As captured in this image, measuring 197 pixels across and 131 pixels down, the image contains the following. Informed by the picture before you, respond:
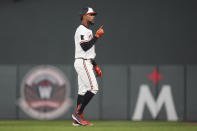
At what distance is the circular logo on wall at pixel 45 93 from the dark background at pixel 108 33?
11.6 feet

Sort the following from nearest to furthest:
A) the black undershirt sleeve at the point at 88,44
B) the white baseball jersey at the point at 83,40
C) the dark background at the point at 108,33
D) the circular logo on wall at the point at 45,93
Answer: the black undershirt sleeve at the point at 88,44
the white baseball jersey at the point at 83,40
the circular logo on wall at the point at 45,93
the dark background at the point at 108,33

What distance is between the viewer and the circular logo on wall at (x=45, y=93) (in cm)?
1284

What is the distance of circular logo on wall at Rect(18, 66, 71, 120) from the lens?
12.8 meters

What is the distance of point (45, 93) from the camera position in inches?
507

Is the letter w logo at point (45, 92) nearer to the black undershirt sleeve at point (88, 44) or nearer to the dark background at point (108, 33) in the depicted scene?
the black undershirt sleeve at point (88, 44)

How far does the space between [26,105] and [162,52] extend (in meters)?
5.17

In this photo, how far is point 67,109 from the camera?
12.9 meters

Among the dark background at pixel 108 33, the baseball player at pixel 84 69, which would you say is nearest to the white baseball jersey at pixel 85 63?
the baseball player at pixel 84 69

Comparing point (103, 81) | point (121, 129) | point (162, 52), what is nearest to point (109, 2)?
point (162, 52)

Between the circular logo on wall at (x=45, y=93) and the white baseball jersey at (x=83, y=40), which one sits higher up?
the white baseball jersey at (x=83, y=40)

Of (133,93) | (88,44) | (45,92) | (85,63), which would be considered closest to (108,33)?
(133,93)

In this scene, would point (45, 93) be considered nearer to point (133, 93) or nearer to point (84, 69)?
point (133, 93)

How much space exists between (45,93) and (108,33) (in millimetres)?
4275

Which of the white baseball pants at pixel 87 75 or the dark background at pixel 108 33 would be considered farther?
the dark background at pixel 108 33
